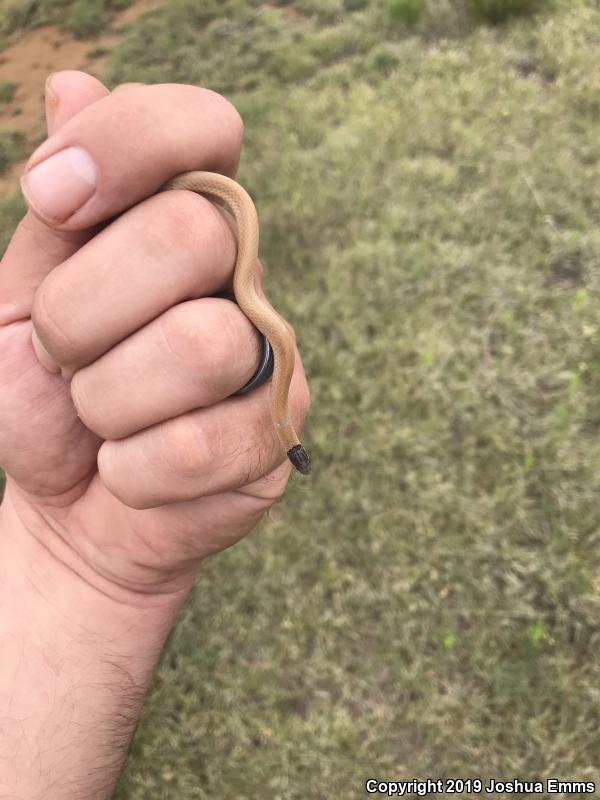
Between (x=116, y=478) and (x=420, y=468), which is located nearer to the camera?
(x=116, y=478)

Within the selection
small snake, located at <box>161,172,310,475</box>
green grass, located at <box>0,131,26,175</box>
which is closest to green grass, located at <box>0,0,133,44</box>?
green grass, located at <box>0,131,26,175</box>

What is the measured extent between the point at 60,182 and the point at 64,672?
5.20ft

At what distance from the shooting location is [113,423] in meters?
1.70

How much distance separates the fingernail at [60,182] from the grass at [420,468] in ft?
8.12

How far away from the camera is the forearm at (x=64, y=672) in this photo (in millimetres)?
2020

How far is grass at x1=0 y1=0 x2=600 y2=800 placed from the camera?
312cm

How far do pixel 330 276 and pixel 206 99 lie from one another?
2.70m

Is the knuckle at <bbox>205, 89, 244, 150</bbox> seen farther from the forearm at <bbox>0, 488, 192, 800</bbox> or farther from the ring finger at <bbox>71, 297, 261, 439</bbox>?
the forearm at <bbox>0, 488, 192, 800</bbox>

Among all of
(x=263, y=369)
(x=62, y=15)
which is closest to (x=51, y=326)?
(x=263, y=369)

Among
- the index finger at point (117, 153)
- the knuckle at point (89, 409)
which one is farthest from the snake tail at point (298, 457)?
the index finger at point (117, 153)

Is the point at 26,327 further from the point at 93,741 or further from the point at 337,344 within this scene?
the point at 337,344

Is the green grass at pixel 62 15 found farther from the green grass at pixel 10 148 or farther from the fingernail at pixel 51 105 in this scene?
the fingernail at pixel 51 105

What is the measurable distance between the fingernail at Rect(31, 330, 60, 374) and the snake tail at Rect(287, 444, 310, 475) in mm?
785

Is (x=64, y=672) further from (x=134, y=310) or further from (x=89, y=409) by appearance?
(x=134, y=310)
